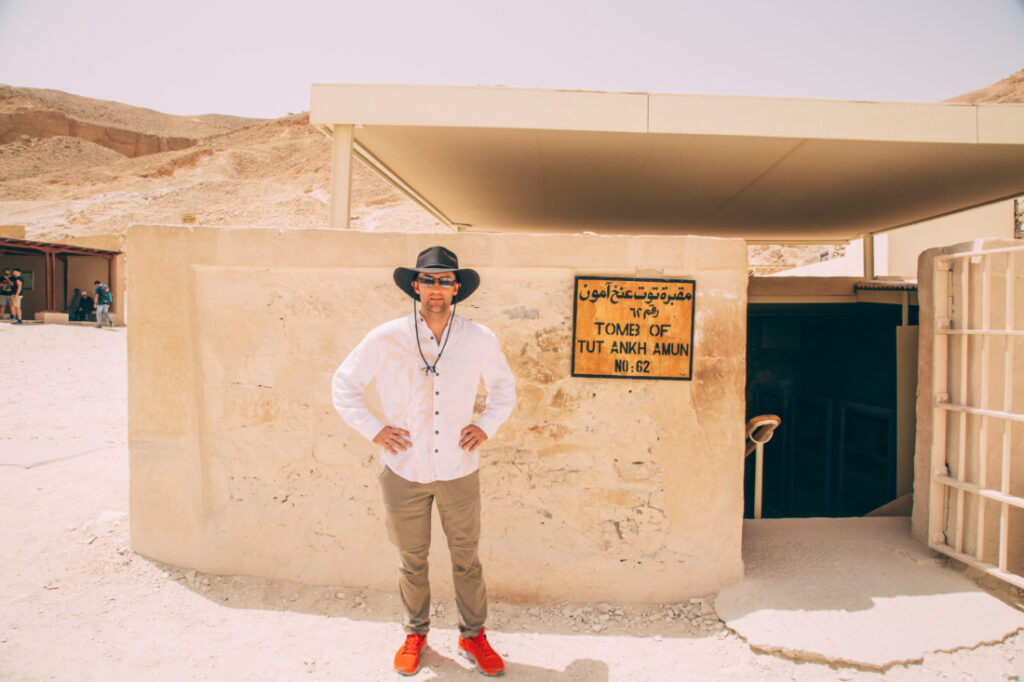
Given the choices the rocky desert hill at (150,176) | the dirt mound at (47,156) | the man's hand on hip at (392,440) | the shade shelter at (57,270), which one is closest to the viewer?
the man's hand on hip at (392,440)

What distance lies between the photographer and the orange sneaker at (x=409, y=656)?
102 inches

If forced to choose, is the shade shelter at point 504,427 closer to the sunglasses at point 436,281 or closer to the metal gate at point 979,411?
the metal gate at point 979,411

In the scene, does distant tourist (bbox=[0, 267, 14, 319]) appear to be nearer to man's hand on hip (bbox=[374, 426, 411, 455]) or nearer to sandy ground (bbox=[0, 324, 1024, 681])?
sandy ground (bbox=[0, 324, 1024, 681])

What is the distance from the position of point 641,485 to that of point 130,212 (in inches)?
1724

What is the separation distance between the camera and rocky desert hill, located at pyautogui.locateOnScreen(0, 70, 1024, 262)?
113ft

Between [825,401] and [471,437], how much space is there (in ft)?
29.1

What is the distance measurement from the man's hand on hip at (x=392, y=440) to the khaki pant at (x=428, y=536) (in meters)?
0.15

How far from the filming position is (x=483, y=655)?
2627mm

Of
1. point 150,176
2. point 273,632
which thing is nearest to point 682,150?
point 273,632

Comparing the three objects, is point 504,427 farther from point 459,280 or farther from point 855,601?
point 855,601

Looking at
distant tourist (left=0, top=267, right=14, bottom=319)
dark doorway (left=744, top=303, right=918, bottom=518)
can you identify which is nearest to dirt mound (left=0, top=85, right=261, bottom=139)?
distant tourist (left=0, top=267, right=14, bottom=319)

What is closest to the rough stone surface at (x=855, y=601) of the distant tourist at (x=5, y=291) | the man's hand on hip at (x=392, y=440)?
the man's hand on hip at (x=392, y=440)

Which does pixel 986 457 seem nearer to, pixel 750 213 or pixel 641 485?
pixel 641 485

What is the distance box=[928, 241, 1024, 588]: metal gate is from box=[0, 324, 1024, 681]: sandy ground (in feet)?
2.15
